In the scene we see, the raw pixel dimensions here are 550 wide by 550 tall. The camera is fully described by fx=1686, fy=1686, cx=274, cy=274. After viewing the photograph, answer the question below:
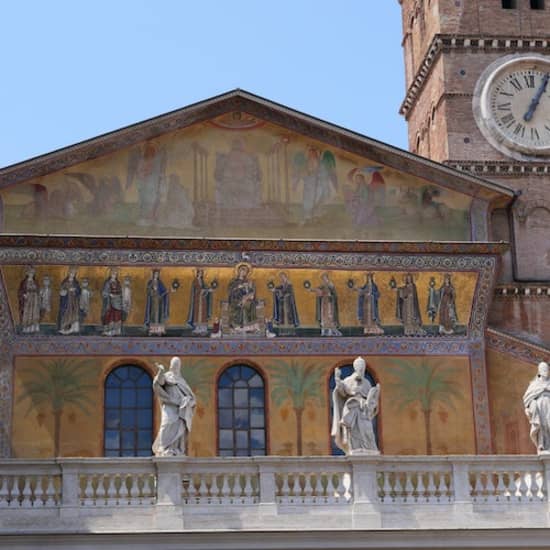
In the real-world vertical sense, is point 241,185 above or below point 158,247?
above

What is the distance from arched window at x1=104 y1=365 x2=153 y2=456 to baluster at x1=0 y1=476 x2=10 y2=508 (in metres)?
4.43

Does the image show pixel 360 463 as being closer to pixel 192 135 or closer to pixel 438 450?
pixel 438 450

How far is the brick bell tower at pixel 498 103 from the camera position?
28.5 meters

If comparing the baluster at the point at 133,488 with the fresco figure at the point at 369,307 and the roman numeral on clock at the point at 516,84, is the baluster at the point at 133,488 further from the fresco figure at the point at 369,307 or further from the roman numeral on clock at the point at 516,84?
the roman numeral on clock at the point at 516,84

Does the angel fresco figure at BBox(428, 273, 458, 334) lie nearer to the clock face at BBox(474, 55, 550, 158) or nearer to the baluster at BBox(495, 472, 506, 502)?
the clock face at BBox(474, 55, 550, 158)

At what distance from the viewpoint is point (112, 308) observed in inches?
1030

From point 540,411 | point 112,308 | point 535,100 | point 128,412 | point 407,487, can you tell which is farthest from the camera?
point 535,100

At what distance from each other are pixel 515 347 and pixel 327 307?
3023 millimetres

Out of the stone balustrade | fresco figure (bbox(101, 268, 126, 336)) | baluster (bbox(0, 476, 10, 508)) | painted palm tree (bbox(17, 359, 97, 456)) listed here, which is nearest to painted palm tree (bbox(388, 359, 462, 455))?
the stone balustrade

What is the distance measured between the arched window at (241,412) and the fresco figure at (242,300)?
2.31ft

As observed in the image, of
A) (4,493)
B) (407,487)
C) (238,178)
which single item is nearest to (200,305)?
(238,178)

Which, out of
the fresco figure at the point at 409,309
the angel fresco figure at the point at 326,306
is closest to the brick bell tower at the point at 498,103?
the fresco figure at the point at 409,309

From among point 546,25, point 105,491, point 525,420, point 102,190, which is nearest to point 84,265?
point 102,190

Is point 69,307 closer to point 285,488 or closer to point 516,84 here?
point 285,488
